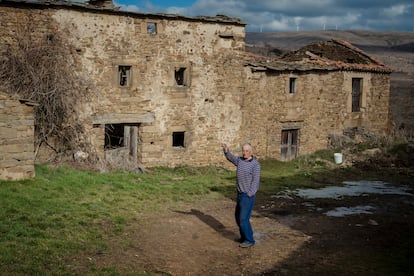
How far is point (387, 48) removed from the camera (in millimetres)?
63906

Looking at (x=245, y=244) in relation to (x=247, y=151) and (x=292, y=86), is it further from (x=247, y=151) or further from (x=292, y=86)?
(x=292, y=86)

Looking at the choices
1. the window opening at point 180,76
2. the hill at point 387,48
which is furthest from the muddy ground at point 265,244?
the hill at point 387,48

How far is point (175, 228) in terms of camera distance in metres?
9.45

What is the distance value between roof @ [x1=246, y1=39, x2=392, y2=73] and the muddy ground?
28.5 feet

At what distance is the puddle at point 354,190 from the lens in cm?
1365

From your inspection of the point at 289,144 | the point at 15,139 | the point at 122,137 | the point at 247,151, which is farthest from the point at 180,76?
the point at 247,151

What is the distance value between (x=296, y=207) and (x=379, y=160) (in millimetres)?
8302

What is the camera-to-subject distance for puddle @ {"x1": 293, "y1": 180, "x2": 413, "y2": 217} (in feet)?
40.0

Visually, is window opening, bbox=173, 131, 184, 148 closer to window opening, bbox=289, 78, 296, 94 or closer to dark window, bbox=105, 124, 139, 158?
dark window, bbox=105, 124, 139, 158

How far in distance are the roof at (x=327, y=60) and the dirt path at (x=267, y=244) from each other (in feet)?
28.8

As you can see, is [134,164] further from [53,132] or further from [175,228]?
[175,228]

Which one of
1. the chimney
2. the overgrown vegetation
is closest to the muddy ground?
the overgrown vegetation

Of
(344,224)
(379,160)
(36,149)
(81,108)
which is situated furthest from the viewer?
(379,160)

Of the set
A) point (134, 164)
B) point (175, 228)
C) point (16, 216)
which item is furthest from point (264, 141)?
point (16, 216)
